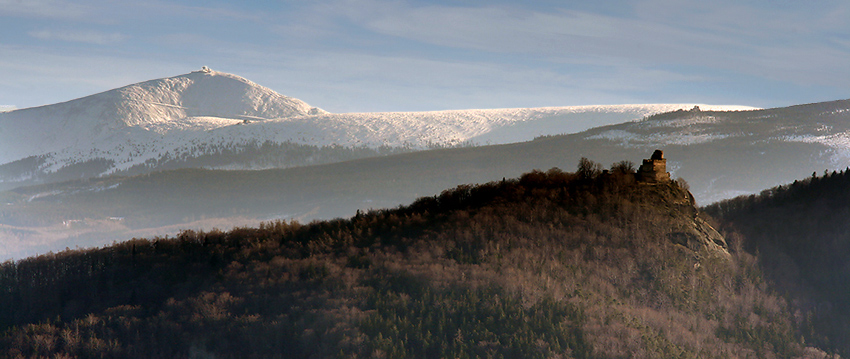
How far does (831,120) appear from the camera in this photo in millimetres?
175500

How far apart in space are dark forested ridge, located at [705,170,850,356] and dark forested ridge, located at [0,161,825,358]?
2.28m

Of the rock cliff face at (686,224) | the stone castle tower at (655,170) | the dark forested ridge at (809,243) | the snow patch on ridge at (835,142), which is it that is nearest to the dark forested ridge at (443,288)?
the rock cliff face at (686,224)

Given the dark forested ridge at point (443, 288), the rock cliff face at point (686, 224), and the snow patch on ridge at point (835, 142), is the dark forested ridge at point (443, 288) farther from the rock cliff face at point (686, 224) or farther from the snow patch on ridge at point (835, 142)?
the snow patch on ridge at point (835, 142)

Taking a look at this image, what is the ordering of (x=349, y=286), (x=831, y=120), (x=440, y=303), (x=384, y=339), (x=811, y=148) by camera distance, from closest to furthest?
(x=384, y=339) < (x=440, y=303) < (x=349, y=286) < (x=811, y=148) < (x=831, y=120)

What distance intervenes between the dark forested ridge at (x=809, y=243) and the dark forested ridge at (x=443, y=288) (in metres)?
2.28

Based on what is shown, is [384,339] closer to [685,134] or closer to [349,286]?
[349,286]

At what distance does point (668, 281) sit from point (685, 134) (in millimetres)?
171042

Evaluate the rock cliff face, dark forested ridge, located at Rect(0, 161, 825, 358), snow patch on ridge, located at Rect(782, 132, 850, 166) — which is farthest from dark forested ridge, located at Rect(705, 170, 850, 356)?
snow patch on ridge, located at Rect(782, 132, 850, 166)

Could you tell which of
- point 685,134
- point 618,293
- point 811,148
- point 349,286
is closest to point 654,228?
point 618,293

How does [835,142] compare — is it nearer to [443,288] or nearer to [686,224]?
[686,224]

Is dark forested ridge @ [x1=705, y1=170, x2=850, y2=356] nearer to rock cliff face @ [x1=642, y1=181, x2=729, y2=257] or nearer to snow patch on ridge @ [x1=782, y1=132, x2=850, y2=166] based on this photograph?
rock cliff face @ [x1=642, y1=181, x2=729, y2=257]

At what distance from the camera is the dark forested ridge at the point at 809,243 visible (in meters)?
34.5

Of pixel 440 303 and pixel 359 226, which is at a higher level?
pixel 359 226

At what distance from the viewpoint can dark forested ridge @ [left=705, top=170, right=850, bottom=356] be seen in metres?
34.5
